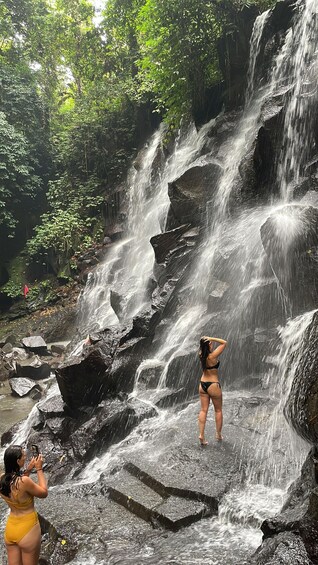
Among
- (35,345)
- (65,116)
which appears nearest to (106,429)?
(35,345)

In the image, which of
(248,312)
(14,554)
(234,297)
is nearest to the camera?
(14,554)

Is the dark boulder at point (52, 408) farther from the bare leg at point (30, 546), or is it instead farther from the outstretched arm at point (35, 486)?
the outstretched arm at point (35, 486)

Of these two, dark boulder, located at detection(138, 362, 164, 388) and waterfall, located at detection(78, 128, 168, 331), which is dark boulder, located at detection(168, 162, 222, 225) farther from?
dark boulder, located at detection(138, 362, 164, 388)

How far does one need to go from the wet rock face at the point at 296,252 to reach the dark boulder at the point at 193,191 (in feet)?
13.6

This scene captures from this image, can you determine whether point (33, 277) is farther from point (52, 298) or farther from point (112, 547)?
point (112, 547)

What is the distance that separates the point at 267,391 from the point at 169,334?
3.44 meters

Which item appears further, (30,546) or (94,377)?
(94,377)

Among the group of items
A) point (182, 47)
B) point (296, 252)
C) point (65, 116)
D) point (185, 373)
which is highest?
point (65, 116)

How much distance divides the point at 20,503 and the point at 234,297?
7.44 metres

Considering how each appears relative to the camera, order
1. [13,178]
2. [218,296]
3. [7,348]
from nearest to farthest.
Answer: [218,296], [7,348], [13,178]

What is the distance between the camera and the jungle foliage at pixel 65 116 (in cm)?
2261

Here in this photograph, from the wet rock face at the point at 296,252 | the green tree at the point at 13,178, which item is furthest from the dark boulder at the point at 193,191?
the green tree at the point at 13,178

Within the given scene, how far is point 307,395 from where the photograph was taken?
178 inches

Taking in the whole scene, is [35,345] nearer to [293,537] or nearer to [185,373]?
[185,373]
